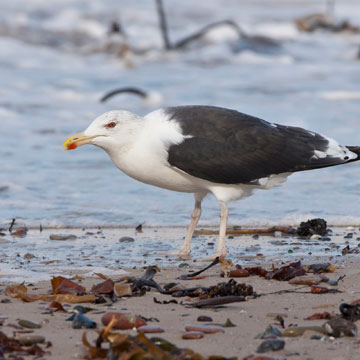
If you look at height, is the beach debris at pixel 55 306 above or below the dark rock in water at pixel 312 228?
below

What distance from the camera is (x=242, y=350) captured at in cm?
355

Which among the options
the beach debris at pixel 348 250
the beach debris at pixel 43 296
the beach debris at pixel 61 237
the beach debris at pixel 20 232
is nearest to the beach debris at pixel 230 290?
the beach debris at pixel 43 296

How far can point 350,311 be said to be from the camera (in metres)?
3.99

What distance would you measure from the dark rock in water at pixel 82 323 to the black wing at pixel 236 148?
7.30 feet

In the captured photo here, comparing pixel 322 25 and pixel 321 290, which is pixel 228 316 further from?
pixel 322 25

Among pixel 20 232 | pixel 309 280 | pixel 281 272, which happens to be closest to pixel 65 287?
pixel 281 272

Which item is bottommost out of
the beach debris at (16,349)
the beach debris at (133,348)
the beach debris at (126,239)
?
the beach debris at (16,349)

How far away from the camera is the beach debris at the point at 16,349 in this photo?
345 cm

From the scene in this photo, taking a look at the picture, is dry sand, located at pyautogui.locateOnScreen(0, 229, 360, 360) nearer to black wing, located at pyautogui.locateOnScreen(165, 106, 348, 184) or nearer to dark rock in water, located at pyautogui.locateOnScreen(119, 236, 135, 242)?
black wing, located at pyautogui.locateOnScreen(165, 106, 348, 184)

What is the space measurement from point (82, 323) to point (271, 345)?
2.89 feet

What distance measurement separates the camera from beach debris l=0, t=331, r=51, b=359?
3447 mm

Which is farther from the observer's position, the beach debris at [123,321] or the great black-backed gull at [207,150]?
the great black-backed gull at [207,150]

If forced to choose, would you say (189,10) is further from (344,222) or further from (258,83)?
(344,222)

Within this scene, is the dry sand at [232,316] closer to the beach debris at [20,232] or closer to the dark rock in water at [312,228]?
the dark rock in water at [312,228]
